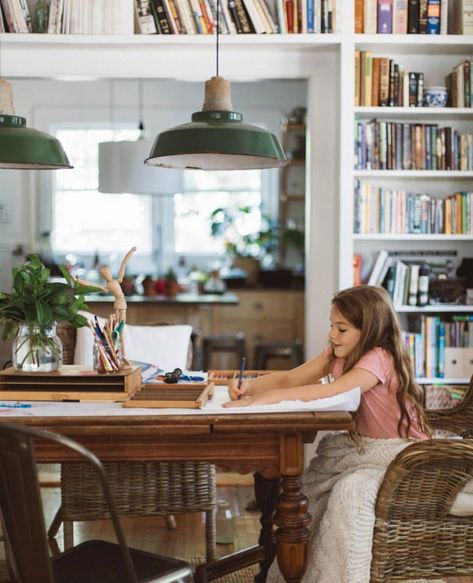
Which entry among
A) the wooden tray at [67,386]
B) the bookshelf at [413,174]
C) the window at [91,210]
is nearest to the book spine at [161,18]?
the bookshelf at [413,174]

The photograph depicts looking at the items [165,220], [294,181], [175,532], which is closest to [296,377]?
[175,532]

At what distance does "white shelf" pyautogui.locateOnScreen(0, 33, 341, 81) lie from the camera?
13.8ft

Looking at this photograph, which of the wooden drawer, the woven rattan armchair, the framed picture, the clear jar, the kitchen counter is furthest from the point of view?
the framed picture

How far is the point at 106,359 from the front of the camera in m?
2.62

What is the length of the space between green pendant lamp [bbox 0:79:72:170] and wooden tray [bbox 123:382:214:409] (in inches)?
29.2

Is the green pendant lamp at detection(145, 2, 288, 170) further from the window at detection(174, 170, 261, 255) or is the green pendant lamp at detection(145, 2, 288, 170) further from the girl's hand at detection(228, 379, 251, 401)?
the window at detection(174, 170, 261, 255)

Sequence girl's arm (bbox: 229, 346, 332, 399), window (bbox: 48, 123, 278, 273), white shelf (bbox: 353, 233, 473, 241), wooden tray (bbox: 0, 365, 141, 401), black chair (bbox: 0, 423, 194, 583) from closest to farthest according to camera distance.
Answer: black chair (bbox: 0, 423, 194, 583) → wooden tray (bbox: 0, 365, 141, 401) → girl's arm (bbox: 229, 346, 332, 399) → white shelf (bbox: 353, 233, 473, 241) → window (bbox: 48, 123, 278, 273)

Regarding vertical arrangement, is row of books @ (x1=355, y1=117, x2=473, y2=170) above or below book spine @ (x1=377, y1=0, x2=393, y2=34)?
below

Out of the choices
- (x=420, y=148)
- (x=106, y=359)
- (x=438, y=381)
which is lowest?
(x=438, y=381)

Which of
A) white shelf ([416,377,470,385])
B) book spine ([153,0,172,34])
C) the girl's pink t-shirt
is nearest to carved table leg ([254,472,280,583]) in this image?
the girl's pink t-shirt

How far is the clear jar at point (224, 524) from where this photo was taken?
12.0 ft

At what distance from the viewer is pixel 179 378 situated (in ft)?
9.55

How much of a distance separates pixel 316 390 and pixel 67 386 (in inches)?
28.9

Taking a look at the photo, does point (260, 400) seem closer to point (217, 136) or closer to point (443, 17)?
point (217, 136)
